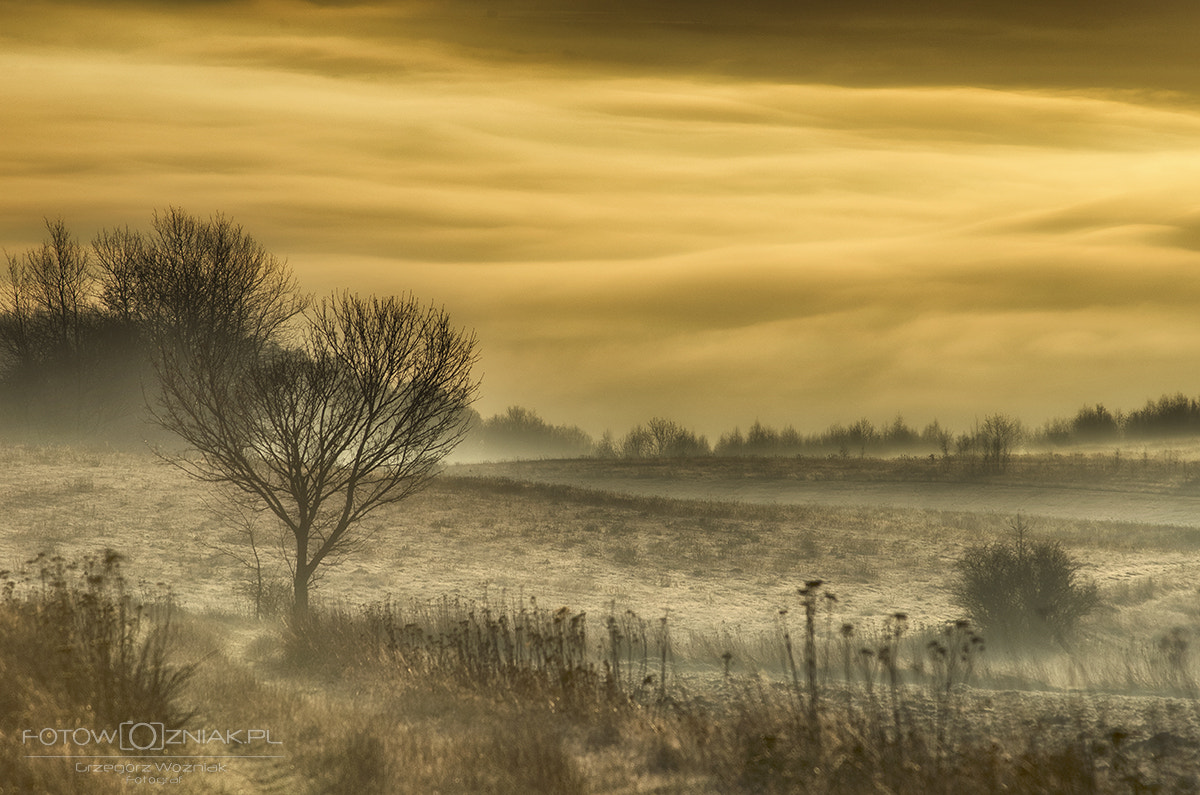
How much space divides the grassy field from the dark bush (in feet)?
2.46

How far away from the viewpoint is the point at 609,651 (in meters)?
17.6

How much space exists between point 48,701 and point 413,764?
10.3 ft

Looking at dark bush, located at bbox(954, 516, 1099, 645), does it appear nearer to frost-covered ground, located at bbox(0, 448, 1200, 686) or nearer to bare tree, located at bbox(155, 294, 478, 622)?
frost-covered ground, located at bbox(0, 448, 1200, 686)

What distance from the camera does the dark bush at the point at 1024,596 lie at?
22219 mm

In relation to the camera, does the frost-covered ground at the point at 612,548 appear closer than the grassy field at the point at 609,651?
No

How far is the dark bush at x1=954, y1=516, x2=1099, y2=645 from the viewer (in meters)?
22.2

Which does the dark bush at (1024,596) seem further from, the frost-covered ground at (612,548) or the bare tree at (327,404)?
the bare tree at (327,404)

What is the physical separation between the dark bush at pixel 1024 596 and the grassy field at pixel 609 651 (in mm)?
751

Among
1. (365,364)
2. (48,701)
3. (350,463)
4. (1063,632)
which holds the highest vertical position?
(365,364)

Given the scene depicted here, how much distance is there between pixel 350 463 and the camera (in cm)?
2020

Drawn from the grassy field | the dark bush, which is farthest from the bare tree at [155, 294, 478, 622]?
the dark bush

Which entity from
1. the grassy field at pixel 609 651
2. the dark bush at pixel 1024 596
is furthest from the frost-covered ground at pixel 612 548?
the dark bush at pixel 1024 596

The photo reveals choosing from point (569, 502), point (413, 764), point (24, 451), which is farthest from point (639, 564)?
point (24, 451)

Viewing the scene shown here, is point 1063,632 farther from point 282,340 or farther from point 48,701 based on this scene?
point 282,340
